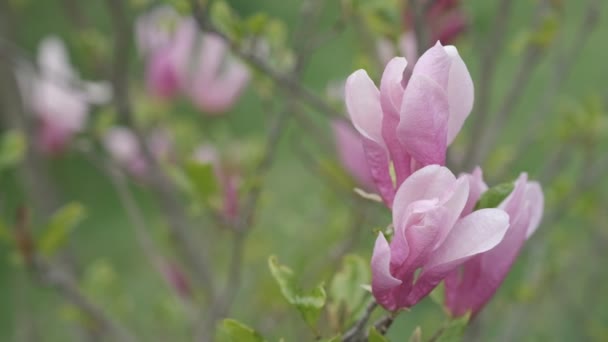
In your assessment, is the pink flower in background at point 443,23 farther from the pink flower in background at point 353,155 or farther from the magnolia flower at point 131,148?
the magnolia flower at point 131,148

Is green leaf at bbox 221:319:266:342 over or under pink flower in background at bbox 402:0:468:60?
over

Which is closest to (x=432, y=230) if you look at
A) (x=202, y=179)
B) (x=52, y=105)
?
(x=202, y=179)

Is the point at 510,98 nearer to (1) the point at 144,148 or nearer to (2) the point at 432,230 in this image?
(1) the point at 144,148

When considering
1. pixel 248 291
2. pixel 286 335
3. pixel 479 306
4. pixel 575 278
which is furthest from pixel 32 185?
pixel 575 278

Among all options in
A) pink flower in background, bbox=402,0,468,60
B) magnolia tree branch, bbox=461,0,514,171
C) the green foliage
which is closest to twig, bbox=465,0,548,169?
magnolia tree branch, bbox=461,0,514,171

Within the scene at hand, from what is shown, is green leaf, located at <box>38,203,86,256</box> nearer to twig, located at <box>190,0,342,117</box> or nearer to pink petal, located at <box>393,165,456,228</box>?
twig, located at <box>190,0,342,117</box>
